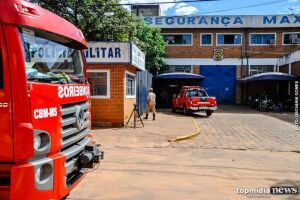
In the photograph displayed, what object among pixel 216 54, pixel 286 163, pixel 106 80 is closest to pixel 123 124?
pixel 106 80

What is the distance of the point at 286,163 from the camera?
10266 mm

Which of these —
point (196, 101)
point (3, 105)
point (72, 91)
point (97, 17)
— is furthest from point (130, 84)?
point (3, 105)

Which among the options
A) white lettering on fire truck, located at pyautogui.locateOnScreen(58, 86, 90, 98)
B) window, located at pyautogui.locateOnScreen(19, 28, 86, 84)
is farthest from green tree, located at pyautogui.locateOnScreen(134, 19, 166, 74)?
white lettering on fire truck, located at pyautogui.locateOnScreen(58, 86, 90, 98)

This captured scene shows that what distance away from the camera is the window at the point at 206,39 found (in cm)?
3788

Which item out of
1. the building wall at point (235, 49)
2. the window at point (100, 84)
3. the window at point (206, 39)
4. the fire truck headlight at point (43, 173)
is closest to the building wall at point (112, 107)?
the window at point (100, 84)

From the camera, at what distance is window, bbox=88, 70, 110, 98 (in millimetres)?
16688

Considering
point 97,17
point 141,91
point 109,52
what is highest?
point 97,17

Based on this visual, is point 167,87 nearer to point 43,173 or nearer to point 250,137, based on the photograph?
point 250,137

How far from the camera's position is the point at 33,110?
13.4ft

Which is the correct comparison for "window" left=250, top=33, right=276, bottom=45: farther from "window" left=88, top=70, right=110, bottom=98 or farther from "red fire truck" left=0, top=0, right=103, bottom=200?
"red fire truck" left=0, top=0, right=103, bottom=200

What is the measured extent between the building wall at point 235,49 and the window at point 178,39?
15.0 inches

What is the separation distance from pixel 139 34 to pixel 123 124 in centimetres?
Answer: 1660

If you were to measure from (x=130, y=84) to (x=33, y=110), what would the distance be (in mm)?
15100

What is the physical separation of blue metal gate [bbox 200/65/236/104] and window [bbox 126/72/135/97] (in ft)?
62.2
